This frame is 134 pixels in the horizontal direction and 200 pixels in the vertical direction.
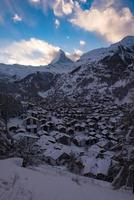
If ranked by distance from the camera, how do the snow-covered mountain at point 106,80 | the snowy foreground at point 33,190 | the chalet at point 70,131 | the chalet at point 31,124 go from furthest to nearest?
the snow-covered mountain at point 106,80
the chalet at point 70,131
the chalet at point 31,124
the snowy foreground at point 33,190

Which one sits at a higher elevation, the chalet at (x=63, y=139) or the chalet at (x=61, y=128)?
the chalet at (x=61, y=128)

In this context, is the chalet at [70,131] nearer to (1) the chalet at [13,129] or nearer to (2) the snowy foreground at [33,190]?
(1) the chalet at [13,129]

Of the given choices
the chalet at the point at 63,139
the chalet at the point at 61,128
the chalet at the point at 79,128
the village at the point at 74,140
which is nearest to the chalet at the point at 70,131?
the village at the point at 74,140

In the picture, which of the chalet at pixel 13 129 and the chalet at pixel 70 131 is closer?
the chalet at pixel 13 129

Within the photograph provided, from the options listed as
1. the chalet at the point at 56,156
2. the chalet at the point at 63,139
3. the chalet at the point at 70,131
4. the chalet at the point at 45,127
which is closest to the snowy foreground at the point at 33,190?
the chalet at the point at 56,156

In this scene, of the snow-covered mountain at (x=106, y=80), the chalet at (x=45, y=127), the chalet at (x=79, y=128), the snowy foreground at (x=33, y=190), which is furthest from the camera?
the snow-covered mountain at (x=106, y=80)

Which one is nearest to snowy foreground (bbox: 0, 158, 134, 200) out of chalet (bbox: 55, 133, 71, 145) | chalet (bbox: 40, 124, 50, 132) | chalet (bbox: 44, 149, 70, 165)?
chalet (bbox: 44, 149, 70, 165)

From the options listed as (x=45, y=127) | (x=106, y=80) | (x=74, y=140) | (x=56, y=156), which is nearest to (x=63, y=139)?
(x=74, y=140)

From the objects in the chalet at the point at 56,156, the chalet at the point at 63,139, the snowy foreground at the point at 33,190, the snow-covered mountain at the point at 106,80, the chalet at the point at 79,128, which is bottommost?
the chalet at the point at 56,156

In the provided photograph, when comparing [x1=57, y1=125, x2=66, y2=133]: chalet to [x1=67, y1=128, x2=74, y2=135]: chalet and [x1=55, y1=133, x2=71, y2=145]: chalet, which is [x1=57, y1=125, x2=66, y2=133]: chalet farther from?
[x1=55, y1=133, x2=71, y2=145]: chalet

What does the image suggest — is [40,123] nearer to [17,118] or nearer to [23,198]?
[17,118]

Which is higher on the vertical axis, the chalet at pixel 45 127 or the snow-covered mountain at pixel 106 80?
the snow-covered mountain at pixel 106 80

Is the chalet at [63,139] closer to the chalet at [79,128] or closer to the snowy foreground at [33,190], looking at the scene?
the chalet at [79,128]

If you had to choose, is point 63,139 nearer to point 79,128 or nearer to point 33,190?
point 79,128
